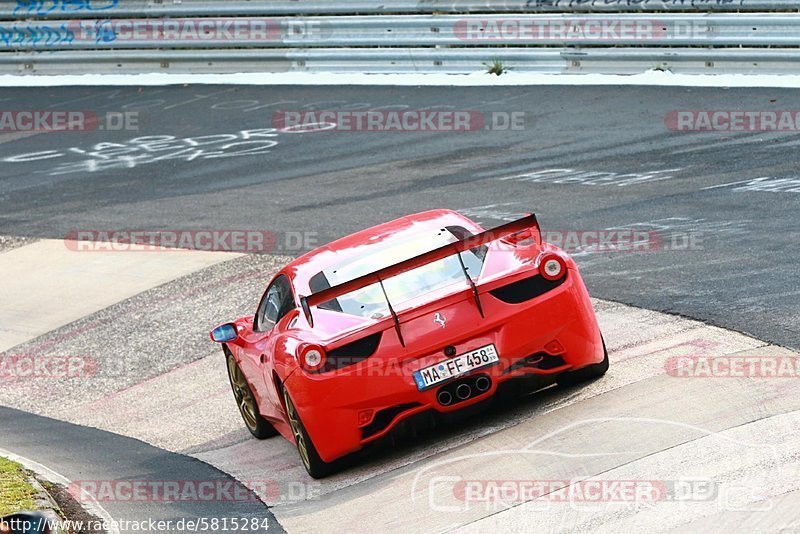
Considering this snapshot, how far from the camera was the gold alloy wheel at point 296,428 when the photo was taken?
7.48 metres

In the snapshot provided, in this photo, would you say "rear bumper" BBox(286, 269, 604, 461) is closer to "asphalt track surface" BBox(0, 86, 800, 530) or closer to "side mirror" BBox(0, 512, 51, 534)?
"asphalt track surface" BBox(0, 86, 800, 530)

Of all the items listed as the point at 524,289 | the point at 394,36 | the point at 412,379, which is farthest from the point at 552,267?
the point at 394,36

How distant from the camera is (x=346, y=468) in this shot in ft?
25.1

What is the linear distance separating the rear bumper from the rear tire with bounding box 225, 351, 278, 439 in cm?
142

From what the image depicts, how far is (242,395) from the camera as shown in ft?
29.7

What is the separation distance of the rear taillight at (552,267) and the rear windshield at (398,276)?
1.24 feet

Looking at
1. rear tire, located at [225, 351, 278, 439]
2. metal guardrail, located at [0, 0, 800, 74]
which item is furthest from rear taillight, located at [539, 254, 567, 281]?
metal guardrail, located at [0, 0, 800, 74]

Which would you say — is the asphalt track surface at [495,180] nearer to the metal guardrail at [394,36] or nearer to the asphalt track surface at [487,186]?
the asphalt track surface at [487,186]

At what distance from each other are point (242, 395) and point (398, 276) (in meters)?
1.94

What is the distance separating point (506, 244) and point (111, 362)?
5203mm

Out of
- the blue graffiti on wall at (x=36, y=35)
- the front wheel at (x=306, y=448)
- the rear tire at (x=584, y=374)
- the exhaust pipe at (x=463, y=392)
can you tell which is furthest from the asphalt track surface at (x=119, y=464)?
the blue graffiti on wall at (x=36, y=35)

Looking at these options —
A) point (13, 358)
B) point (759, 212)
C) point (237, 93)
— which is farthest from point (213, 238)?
point (237, 93)

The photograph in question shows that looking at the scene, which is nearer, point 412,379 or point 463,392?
point 412,379

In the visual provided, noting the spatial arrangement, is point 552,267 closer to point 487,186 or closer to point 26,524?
point 26,524
